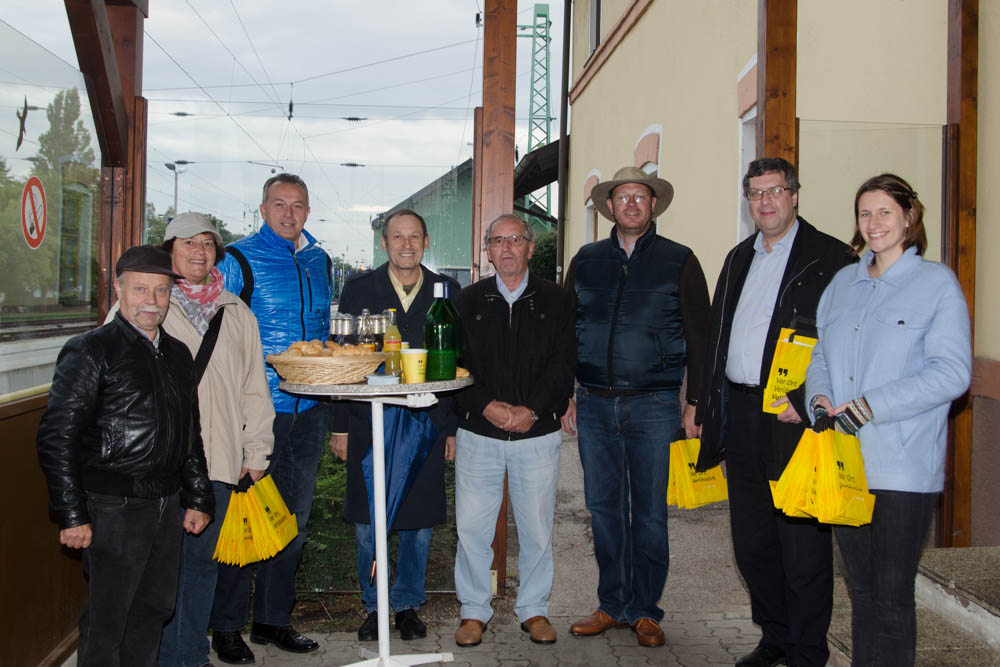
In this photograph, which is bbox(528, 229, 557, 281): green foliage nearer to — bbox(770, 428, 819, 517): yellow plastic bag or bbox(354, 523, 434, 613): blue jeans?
bbox(354, 523, 434, 613): blue jeans

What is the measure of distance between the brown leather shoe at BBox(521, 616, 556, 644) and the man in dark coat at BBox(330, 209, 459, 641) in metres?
0.53

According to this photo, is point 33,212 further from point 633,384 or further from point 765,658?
point 765,658

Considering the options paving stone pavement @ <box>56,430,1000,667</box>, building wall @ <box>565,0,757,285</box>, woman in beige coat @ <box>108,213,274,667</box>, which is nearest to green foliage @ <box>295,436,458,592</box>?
paving stone pavement @ <box>56,430,1000,667</box>

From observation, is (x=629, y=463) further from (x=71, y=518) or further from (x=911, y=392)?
(x=71, y=518)

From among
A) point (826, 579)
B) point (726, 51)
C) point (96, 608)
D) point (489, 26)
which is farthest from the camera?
point (726, 51)

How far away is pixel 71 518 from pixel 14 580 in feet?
2.70

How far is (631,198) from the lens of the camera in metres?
3.88

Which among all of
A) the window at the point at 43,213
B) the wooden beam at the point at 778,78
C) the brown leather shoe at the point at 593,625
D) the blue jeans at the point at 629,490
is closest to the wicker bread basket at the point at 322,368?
the window at the point at 43,213

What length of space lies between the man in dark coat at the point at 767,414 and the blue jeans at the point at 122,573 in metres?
Answer: 2.29

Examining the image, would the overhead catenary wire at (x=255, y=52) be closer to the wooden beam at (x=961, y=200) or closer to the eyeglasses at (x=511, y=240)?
the eyeglasses at (x=511, y=240)

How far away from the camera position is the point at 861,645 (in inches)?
109

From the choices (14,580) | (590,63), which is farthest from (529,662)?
(590,63)

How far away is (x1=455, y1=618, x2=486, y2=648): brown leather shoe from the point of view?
3820 mm

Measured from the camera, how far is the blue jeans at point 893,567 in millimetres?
2594
